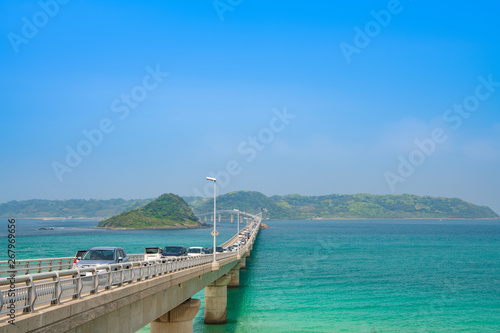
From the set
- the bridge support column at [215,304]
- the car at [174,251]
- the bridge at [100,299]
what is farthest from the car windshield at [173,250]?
the bridge at [100,299]

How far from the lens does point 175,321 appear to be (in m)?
29.1

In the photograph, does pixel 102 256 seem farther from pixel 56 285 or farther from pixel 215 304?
pixel 215 304

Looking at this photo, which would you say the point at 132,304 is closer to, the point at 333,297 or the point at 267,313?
the point at 267,313

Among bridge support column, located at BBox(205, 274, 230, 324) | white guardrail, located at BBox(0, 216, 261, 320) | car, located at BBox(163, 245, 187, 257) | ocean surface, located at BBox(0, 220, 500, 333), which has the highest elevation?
white guardrail, located at BBox(0, 216, 261, 320)

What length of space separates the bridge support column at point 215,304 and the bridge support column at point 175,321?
1414 centimetres

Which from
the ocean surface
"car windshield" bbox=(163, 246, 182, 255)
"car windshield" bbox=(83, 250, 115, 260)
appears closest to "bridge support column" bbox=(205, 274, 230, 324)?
the ocean surface

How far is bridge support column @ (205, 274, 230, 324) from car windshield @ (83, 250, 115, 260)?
20.8 m

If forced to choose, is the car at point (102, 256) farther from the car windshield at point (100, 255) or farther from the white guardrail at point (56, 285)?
the white guardrail at point (56, 285)

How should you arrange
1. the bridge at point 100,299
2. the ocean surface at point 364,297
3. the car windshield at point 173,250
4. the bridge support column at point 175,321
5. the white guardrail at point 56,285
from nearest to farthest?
the white guardrail at point 56,285, the bridge at point 100,299, the bridge support column at point 175,321, the car windshield at point 173,250, the ocean surface at point 364,297

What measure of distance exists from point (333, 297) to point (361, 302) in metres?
4.30

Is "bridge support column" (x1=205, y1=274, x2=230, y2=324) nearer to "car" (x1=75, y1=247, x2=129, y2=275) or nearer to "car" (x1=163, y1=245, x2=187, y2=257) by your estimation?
"car" (x1=163, y1=245, x2=187, y2=257)

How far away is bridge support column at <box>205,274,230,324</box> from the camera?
1703 inches

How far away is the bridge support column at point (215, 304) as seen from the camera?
43250 millimetres

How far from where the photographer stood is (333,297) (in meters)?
57.1
